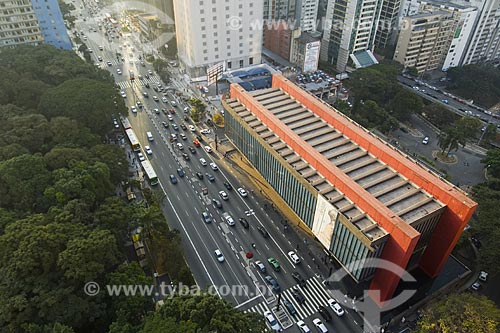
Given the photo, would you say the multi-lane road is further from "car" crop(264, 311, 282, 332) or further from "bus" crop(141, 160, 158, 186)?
"bus" crop(141, 160, 158, 186)

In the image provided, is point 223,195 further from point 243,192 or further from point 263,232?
point 263,232

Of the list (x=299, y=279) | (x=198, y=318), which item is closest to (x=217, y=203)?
(x=299, y=279)

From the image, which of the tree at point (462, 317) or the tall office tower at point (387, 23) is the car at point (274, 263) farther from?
the tall office tower at point (387, 23)

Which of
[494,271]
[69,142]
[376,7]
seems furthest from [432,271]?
[376,7]

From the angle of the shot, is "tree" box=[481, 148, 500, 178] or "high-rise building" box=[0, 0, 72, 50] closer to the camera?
"tree" box=[481, 148, 500, 178]

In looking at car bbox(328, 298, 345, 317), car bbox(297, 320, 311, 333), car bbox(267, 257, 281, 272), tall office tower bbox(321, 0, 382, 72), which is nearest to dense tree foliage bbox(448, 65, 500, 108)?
tall office tower bbox(321, 0, 382, 72)

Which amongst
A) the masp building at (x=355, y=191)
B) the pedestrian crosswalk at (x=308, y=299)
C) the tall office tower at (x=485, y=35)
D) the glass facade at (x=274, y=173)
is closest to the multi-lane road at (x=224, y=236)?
the pedestrian crosswalk at (x=308, y=299)

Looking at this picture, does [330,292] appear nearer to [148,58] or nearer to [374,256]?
[374,256]
